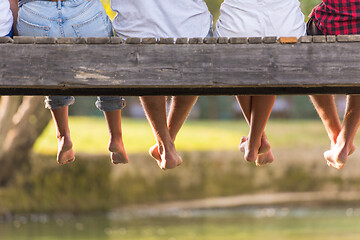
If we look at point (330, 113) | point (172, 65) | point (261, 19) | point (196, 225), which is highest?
point (172, 65)

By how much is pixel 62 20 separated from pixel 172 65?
31.4 inches

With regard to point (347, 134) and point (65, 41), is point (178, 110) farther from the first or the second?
point (65, 41)

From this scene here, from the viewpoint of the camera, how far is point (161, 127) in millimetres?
4090

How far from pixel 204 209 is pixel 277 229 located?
2111mm

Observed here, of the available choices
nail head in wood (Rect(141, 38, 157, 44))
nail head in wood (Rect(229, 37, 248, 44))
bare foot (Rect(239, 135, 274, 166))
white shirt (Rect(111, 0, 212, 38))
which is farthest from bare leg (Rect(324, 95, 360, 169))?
nail head in wood (Rect(141, 38, 157, 44))

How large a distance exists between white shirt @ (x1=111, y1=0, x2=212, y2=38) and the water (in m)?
6.58

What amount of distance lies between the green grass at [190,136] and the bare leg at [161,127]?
8.20 metres

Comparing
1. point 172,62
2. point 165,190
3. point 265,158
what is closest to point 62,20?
point 172,62

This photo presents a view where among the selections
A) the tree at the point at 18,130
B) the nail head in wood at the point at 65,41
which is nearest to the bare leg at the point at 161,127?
the nail head in wood at the point at 65,41

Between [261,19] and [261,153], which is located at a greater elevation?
[261,19]

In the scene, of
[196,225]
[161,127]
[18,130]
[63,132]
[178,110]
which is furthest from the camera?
[18,130]

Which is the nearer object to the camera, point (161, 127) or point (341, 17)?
point (341, 17)

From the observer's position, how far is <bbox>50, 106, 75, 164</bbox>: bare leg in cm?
429

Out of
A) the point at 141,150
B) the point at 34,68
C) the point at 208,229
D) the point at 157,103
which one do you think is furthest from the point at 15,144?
the point at 34,68
